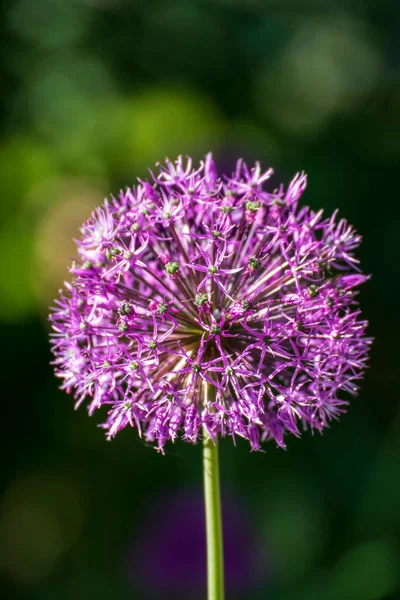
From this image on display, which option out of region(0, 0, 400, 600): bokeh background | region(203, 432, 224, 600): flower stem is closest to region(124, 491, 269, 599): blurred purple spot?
region(0, 0, 400, 600): bokeh background

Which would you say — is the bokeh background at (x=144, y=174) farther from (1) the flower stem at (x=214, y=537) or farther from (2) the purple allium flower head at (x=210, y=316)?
(2) the purple allium flower head at (x=210, y=316)

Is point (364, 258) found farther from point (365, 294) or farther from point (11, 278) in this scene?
point (11, 278)

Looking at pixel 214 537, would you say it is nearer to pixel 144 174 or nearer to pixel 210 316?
pixel 210 316

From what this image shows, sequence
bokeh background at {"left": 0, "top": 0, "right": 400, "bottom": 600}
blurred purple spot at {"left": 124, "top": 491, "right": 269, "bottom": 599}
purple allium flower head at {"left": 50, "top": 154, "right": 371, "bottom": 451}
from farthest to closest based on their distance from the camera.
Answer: bokeh background at {"left": 0, "top": 0, "right": 400, "bottom": 600}, blurred purple spot at {"left": 124, "top": 491, "right": 269, "bottom": 599}, purple allium flower head at {"left": 50, "top": 154, "right": 371, "bottom": 451}

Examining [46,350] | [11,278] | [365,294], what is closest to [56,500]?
[46,350]

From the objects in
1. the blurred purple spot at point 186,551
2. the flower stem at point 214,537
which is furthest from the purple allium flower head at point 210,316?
the blurred purple spot at point 186,551

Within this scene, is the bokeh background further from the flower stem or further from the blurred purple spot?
the flower stem

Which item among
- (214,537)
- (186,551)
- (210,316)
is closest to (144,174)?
(186,551)
